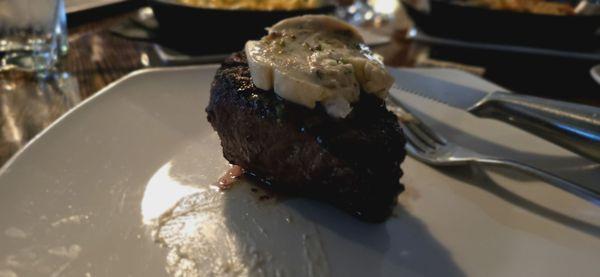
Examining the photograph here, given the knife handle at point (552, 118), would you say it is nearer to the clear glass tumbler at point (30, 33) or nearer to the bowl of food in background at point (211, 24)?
the bowl of food in background at point (211, 24)

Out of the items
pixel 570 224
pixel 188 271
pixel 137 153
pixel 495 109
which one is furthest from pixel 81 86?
pixel 570 224

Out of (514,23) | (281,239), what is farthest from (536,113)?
(514,23)

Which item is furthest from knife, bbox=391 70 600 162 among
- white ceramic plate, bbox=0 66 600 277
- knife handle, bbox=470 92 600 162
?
white ceramic plate, bbox=0 66 600 277

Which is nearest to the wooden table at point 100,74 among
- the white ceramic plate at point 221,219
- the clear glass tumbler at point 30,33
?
the clear glass tumbler at point 30,33

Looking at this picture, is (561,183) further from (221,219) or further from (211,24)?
(211,24)

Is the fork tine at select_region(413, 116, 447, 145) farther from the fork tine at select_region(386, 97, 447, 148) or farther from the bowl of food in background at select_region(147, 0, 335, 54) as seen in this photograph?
the bowl of food in background at select_region(147, 0, 335, 54)

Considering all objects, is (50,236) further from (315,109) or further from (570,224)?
(570,224)
